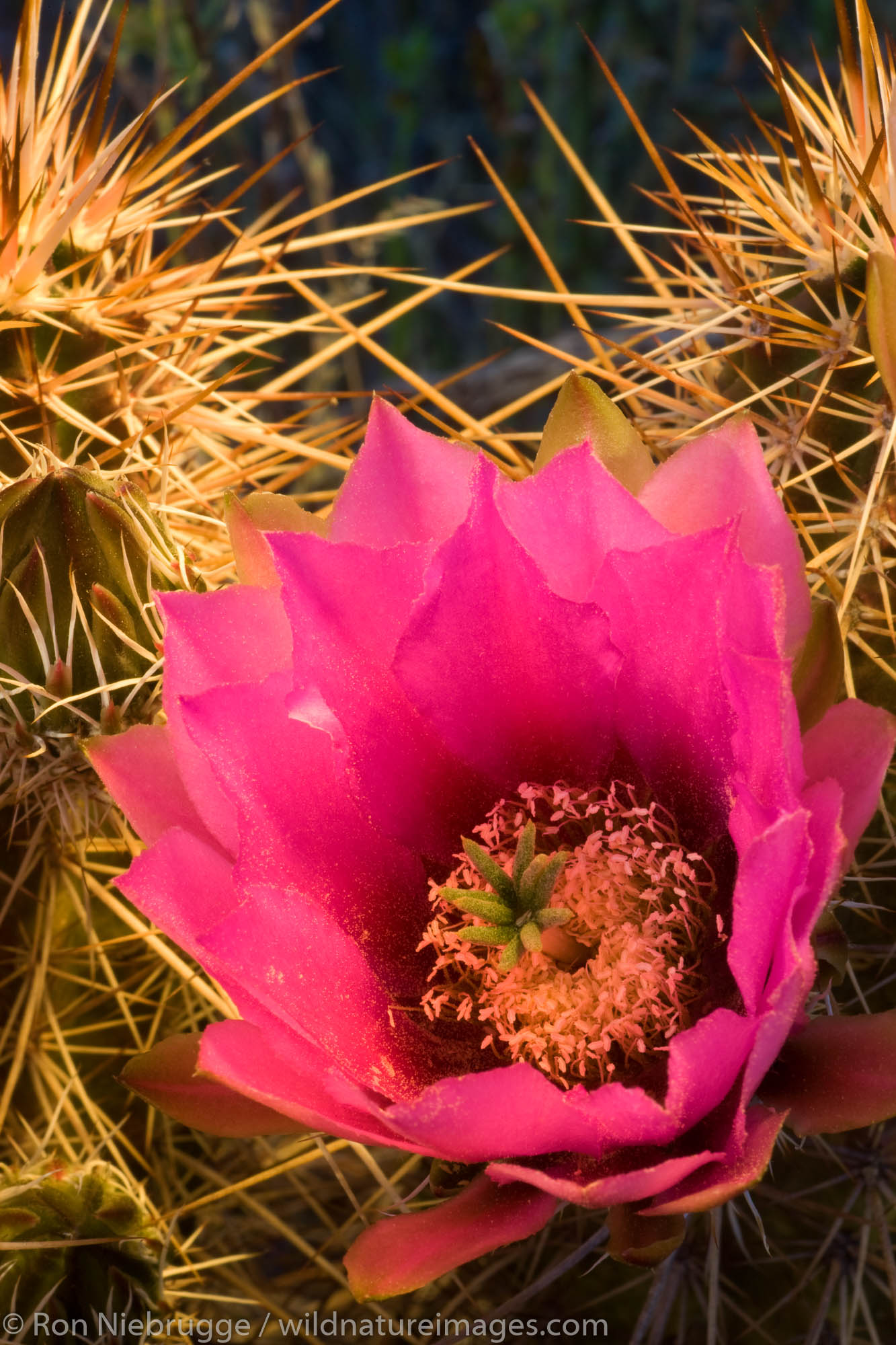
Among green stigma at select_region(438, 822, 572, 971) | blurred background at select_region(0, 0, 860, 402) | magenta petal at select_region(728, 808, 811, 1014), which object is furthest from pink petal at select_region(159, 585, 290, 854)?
blurred background at select_region(0, 0, 860, 402)

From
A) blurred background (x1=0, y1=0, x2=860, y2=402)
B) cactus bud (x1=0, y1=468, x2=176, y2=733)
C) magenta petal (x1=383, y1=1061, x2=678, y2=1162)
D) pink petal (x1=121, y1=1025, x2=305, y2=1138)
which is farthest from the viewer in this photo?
blurred background (x1=0, y1=0, x2=860, y2=402)

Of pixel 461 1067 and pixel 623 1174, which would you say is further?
pixel 461 1067

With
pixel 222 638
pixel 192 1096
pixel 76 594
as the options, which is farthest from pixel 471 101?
pixel 192 1096

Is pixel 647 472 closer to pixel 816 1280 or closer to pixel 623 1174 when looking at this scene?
→ pixel 623 1174

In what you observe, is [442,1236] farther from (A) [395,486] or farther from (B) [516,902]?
(A) [395,486]

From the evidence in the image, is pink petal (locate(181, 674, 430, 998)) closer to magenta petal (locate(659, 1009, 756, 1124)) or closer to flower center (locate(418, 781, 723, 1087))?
flower center (locate(418, 781, 723, 1087))

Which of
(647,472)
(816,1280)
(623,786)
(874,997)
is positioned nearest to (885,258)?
(647,472)

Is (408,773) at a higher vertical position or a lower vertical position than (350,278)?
higher
